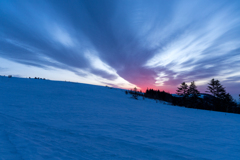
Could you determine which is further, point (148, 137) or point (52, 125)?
point (52, 125)

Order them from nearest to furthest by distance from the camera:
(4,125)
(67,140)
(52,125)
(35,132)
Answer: (67,140) < (35,132) < (4,125) < (52,125)

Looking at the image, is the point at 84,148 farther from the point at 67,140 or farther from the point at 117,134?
the point at 117,134

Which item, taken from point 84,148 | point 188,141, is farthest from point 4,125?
point 188,141

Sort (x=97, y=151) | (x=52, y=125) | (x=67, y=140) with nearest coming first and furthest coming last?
(x=97, y=151) → (x=67, y=140) → (x=52, y=125)

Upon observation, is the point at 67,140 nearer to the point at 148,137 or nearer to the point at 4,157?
the point at 4,157

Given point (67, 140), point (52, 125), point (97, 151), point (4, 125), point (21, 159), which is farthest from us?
point (52, 125)

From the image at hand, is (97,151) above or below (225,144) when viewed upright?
below

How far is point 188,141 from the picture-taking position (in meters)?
3.71

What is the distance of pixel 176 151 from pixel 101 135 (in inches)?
99.4

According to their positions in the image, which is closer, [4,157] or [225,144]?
[4,157]

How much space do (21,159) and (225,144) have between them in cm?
639

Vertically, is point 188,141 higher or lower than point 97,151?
higher

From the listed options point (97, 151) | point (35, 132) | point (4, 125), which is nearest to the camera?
point (97, 151)

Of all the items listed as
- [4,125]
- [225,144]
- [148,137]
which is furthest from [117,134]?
[4,125]
